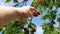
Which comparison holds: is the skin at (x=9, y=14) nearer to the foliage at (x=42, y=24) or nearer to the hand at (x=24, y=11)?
the hand at (x=24, y=11)

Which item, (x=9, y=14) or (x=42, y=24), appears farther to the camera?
(x=42, y=24)

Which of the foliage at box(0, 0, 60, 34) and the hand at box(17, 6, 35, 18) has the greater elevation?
the hand at box(17, 6, 35, 18)

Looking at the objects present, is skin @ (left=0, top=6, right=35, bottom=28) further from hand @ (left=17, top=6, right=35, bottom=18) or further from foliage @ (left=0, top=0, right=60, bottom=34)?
foliage @ (left=0, top=0, right=60, bottom=34)

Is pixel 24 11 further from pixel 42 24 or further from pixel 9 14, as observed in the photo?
pixel 42 24

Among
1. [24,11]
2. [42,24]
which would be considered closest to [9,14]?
[24,11]

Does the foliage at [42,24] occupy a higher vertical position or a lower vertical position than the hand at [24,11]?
lower

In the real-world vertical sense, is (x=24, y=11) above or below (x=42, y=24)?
above

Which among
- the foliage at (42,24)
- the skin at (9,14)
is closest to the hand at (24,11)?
the skin at (9,14)

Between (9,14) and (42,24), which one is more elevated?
(9,14)

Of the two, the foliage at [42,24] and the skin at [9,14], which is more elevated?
the skin at [9,14]

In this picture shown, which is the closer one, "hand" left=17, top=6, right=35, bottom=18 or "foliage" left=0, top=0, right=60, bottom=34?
"hand" left=17, top=6, right=35, bottom=18

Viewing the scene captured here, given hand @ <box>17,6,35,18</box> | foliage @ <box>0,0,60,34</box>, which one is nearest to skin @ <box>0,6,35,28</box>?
hand @ <box>17,6,35,18</box>

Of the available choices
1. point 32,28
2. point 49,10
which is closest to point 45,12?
point 49,10

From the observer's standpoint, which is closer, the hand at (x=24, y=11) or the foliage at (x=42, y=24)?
the hand at (x=24, y=11)
